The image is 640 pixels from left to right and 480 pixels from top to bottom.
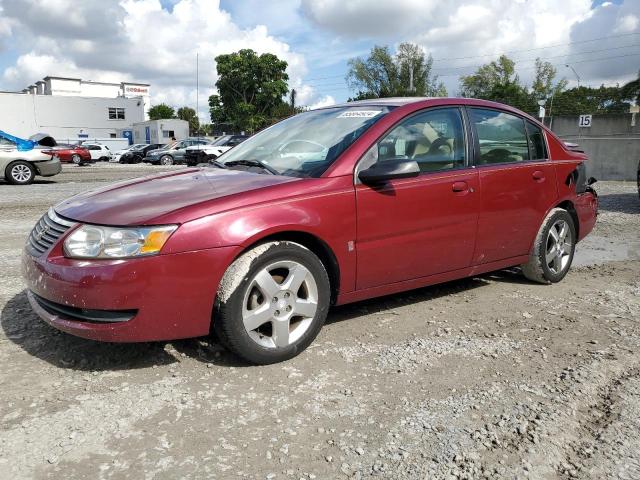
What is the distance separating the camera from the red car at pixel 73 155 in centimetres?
3262

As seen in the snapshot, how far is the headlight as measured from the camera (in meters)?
2.84

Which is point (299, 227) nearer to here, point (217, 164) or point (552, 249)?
point (217, 164)

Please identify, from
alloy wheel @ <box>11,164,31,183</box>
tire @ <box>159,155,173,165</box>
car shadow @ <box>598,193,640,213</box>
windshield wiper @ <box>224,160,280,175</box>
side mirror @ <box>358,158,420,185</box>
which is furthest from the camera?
tire @ <box>159,155,173,165</box>

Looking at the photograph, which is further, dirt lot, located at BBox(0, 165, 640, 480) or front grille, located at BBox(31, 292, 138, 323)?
front grille, located at BBox(31, 292, 138, 323)

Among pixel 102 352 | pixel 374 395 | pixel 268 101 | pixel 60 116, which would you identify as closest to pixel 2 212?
pixel 102 352

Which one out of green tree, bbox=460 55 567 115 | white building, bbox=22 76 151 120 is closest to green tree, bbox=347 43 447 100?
green tree, bbox=460 55 567 115

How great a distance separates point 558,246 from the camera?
198 inches

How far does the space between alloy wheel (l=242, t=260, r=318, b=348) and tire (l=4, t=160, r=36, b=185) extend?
1346 cm

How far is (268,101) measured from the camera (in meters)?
62.0

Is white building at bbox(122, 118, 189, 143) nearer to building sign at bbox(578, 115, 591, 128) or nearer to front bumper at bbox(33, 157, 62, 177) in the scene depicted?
front bumper at bbox(33, 157, 62, 177)

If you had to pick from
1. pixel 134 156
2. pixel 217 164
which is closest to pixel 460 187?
pixel 217 164

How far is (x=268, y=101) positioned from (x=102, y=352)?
61.0 meters

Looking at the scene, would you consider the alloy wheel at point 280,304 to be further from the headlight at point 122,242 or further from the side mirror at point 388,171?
the side mirror at point 388,171

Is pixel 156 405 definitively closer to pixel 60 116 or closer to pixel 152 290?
pixel 152 290
